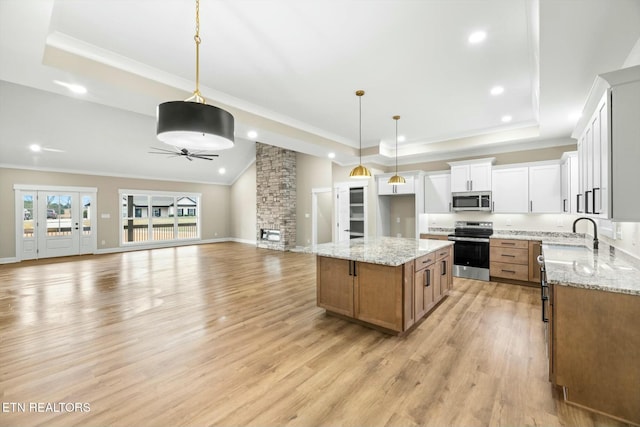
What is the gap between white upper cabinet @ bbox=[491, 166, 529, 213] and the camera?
515 cm

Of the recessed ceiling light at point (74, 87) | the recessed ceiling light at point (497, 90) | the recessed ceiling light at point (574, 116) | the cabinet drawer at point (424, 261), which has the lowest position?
the cabinet drawer at point (424, 261)

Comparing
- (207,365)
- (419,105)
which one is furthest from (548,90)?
(207,365)

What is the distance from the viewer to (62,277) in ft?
18.6

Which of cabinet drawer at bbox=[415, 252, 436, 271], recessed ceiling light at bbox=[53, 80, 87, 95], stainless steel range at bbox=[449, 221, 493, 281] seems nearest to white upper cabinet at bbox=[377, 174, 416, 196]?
A: stainless steel range at bbox=[449, 221, 493, 281]

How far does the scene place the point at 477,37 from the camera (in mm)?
2627

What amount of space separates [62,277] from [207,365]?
17.7ft

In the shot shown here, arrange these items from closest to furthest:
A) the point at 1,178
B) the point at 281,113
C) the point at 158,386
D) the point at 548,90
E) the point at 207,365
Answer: the point at 158,386
the point at 207,365
the point at 548,90
the point at 281,113
the point at 1,178

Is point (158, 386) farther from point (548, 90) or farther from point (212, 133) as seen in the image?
point (548, 90)

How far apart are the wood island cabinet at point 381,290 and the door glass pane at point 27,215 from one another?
937 centimetres

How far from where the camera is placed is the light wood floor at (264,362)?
186 cm

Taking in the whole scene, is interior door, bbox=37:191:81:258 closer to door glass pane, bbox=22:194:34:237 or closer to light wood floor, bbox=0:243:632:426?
door glass pane, bbox=22:194:34:237

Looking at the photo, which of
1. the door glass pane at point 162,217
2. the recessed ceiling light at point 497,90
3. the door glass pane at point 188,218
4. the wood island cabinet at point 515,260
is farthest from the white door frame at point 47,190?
the wood island cabinet at point 515,260

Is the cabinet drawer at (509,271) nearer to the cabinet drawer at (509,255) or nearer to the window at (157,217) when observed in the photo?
the cabinet drawer at (509,255)

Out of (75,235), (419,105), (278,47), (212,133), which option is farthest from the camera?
(75,235)
